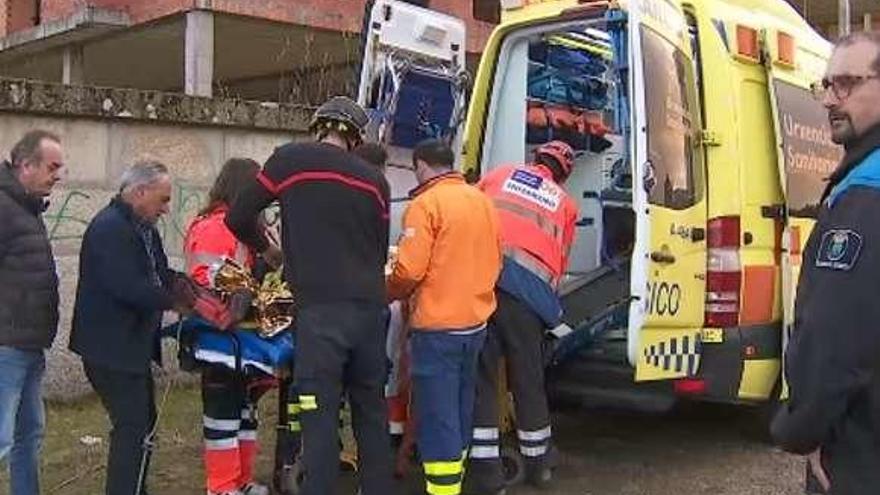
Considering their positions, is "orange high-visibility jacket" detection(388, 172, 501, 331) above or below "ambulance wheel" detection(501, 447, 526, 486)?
above

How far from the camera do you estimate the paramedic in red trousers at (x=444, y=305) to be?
16.6ft

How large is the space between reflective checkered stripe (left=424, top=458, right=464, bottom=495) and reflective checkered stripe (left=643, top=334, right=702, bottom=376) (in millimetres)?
1025

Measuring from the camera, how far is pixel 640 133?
17.1 ft

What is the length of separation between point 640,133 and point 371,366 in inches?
64.2

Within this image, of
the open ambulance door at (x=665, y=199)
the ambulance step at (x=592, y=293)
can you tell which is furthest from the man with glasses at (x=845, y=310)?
the ambulance step at (x=592, y=293)

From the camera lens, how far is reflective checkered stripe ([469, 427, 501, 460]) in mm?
5395

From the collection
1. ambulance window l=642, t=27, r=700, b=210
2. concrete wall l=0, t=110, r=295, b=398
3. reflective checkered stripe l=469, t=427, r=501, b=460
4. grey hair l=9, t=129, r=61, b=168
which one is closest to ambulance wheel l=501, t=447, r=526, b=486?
reflective checkered stripe l=469, t=427, r=501, b=460

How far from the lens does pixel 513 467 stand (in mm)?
5719

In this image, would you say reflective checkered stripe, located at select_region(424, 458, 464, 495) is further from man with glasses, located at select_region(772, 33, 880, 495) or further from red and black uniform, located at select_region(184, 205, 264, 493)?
man with glasses, located at select_region(772, 33, 880, 495)

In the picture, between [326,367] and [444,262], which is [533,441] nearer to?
[444,262]

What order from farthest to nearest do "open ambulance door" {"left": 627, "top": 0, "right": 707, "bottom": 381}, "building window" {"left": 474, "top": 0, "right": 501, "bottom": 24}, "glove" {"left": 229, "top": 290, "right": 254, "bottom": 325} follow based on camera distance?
1. "building window" {"left": 474, "top": 0, "right": 501, "bottom": 24}
2. "open ambulance door" {"left": 627, "top": 0, "right": 707, "bottom": 381}
3. "glove" {"left": 229, "top": 290, "right": 254, "bottom": 325}

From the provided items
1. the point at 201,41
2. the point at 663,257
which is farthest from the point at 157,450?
the point at 201,41

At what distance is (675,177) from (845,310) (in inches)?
126

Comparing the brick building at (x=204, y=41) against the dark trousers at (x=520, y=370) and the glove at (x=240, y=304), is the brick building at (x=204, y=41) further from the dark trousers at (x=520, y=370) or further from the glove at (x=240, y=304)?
the glove at (x=240, y=304)
